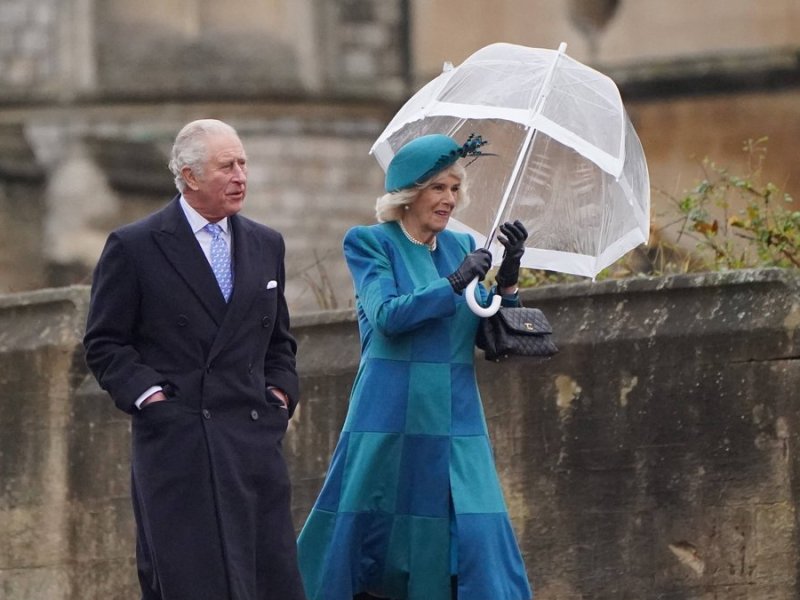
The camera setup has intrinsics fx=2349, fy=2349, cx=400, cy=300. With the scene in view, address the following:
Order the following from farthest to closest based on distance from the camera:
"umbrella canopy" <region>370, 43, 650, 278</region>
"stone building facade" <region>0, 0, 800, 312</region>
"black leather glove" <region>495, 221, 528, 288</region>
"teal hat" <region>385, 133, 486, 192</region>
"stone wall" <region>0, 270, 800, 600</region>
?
1. "stone building facade" <region>0, 0, 800, 312</region>
2. "stone wall" <region>0, 270, 800, 600</region>
3. "umbrella canopy" <region>370, 43, 650, 278</region>
4. "teal hat" <region>385, 133, 486, 192</region>
5. "black leather glove" <region>495, 221, 528, 288</region>

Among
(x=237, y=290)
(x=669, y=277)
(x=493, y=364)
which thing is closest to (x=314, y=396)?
(x=493, y=364)

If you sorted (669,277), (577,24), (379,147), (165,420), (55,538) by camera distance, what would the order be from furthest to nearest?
1. (577,24)
2. (55,538)
3. (669,277)
4. (379,147)
5. (165,420)

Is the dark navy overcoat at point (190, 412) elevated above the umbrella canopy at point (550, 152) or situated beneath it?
situated beneath

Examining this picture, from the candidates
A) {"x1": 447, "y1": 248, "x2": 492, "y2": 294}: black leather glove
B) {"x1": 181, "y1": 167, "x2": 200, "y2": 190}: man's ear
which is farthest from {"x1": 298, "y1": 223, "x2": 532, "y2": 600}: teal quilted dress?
{"x1": 181, "y1": 167, "x2": 200, "y2": 190}: man's ear

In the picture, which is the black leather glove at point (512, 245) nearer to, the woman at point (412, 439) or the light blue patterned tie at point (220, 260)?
the woman at point (412, 439)

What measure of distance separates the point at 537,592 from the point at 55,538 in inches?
77.6

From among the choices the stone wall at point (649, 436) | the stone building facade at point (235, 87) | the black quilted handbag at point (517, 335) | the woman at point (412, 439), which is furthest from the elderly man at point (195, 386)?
the stone building facade at point (235, 87)

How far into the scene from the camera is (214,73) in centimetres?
2248

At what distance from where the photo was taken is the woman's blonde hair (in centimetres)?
698

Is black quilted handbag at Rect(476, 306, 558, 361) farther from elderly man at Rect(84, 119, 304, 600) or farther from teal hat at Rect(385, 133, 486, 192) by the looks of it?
elderly man at Rect(84, 119, 304, 600)

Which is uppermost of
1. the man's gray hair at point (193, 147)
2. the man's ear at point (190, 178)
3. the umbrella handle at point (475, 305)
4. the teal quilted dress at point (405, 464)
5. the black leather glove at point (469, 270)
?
the man's gray hair at point (193, 147)

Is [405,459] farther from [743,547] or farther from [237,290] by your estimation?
[743,547]

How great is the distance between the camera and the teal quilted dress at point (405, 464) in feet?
22.8

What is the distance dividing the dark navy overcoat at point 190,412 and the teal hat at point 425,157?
0.54 metres
